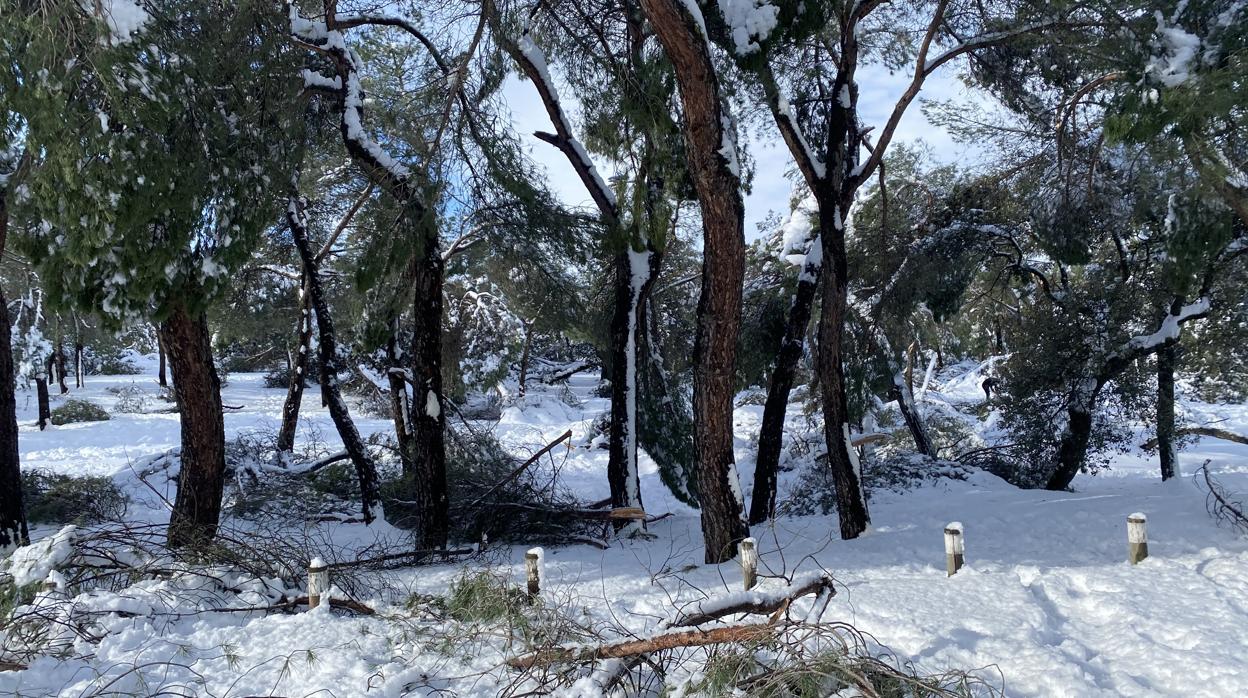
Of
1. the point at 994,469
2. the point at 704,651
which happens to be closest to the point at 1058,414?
the point at 994,469

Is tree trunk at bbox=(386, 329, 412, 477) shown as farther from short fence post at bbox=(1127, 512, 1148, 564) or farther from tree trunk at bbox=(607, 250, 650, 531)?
short fence post at bbox=(1127, 512, 1148, 564)

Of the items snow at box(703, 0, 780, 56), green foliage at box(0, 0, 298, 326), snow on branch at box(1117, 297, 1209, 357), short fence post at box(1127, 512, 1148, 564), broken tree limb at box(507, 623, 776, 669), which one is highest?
snow at box(703, 0, 780, 56)

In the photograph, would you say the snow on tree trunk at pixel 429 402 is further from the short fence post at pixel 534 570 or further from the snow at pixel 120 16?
the short fence post at pixel 534 570

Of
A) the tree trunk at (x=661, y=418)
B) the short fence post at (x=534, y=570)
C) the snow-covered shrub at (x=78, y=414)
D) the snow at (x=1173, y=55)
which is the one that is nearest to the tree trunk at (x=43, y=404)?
the snow-covered shrub at (x=78, y=414)

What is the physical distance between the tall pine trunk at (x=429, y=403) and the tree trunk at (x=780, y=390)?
3835 millimetres

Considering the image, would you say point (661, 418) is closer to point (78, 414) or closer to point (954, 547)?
point (954, 547)

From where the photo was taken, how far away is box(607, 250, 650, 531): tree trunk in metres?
9.47

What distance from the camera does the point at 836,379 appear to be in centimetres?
822

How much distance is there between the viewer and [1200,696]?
358cm

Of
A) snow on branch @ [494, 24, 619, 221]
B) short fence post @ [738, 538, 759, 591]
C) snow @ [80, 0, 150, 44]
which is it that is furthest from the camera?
snow on branch @ [494, 24, 619, 221]

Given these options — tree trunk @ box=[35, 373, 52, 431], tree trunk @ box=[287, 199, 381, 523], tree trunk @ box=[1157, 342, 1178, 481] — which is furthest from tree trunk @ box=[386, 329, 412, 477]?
tree trunk @ box=[35, 373, 52, 431]

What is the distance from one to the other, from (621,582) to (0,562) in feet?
14.8

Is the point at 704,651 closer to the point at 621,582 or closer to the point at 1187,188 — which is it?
the point at 621,582

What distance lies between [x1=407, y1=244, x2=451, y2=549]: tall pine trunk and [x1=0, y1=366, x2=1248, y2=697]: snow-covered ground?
107 centimetres
